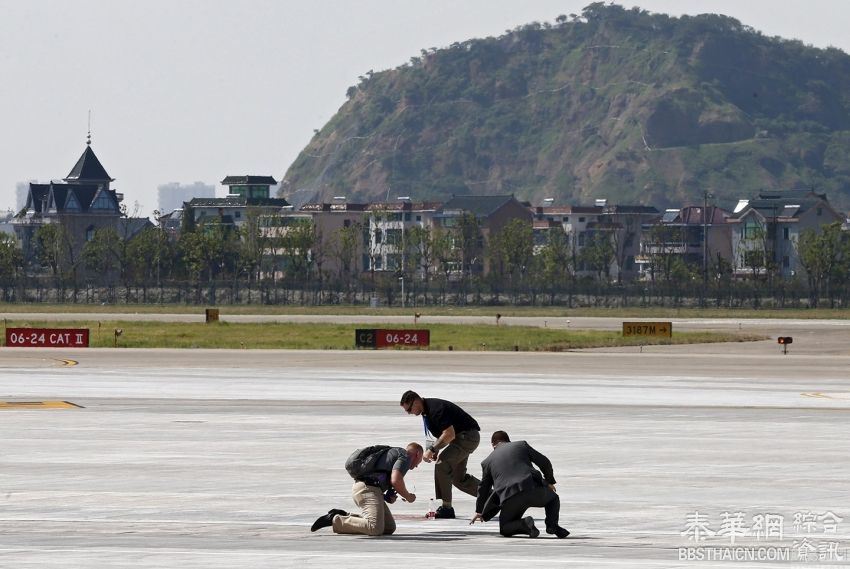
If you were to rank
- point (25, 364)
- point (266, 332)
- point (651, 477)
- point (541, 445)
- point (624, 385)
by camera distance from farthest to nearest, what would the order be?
point (266, 332), point (25, 364), point (624, 385), point (541, 445), point (651, 477)

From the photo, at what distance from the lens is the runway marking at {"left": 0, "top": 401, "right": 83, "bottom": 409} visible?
158ft

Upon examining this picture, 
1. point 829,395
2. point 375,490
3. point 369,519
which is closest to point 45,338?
point 829,395

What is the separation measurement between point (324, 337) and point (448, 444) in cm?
7170

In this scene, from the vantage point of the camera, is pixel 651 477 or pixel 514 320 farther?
pixel 514 320

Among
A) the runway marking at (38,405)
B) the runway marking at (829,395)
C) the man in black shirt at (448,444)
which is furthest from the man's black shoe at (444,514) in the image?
the runway marking at (829,395)

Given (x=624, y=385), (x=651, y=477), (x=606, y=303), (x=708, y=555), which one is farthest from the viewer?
(x=606, y=303)

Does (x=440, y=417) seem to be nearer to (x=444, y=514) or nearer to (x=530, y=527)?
(x=444, y=514)

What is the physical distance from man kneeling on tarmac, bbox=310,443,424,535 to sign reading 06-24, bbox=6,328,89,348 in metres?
67.2

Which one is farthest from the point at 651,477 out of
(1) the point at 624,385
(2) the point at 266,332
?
(2) the point at 266,332

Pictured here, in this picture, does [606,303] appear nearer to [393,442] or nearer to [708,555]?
[393,442]

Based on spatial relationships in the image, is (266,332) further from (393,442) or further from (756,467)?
(756,467)

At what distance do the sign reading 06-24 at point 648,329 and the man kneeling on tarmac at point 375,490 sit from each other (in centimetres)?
7408

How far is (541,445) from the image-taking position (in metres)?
37.6

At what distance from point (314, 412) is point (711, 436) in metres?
13.2
